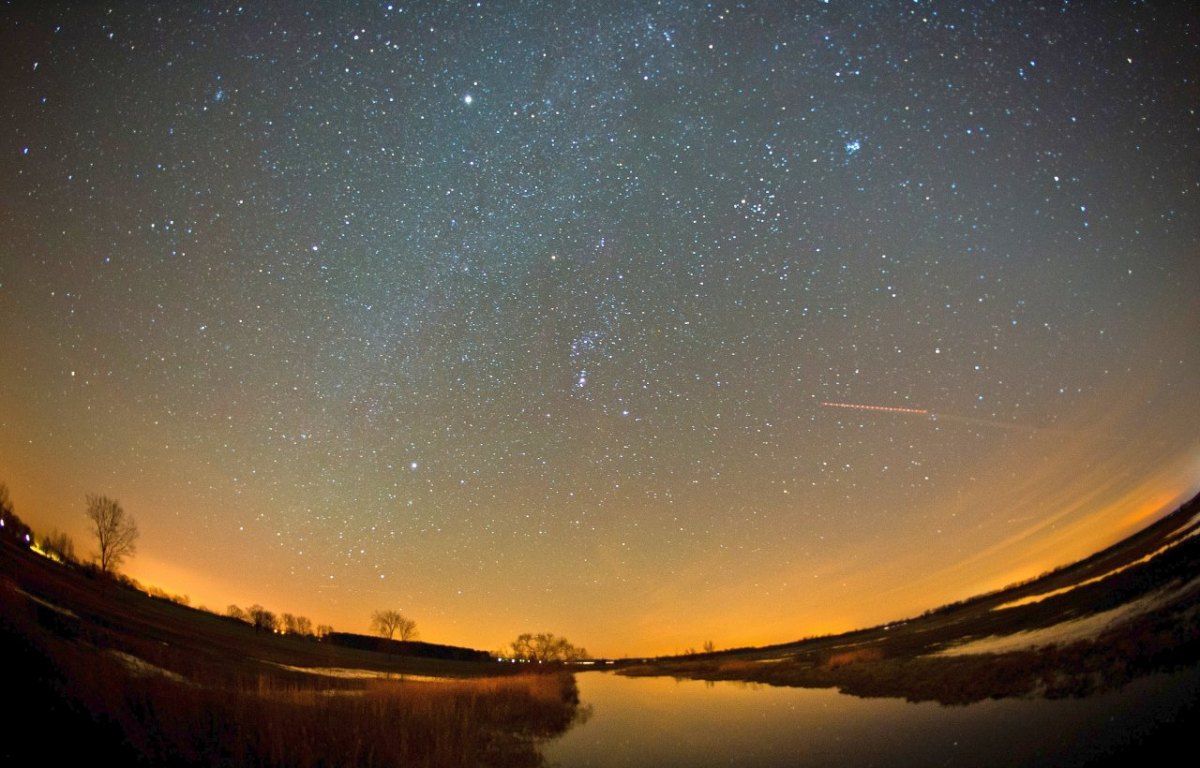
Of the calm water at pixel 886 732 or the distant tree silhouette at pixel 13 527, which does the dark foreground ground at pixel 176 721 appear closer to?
the calm water at pixel 886 732

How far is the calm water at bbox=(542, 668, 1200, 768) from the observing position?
835cm

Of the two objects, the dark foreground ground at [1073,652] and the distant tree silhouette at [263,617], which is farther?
the distant tree silhouette at [263,617]

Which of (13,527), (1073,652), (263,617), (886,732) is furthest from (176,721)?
(263,617)

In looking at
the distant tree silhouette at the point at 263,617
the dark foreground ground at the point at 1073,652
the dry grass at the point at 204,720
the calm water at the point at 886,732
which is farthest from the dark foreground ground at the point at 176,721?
the distant tree silhouette at the point at 263,617

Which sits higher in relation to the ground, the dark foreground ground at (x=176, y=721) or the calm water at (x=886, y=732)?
the dark foreground ground at (x=176, y=721)

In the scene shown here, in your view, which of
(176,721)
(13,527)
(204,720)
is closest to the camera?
(176,721)

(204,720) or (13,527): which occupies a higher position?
(13,527)

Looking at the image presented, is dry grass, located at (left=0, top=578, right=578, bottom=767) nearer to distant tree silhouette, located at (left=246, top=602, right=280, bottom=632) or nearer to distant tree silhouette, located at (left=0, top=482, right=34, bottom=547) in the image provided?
distant tree silhouette, located at (left=0, top=482, right=34, bottom=547)

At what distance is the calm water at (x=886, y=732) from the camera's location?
835cm

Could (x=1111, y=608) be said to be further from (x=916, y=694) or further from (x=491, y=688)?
(x=491, y=688)

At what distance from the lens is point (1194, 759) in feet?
21.2

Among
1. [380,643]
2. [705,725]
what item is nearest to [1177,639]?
[705,725]

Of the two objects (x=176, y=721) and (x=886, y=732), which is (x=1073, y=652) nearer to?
(x=886, y=732)

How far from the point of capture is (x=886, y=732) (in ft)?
39.2
